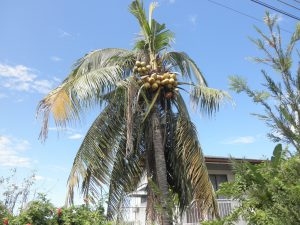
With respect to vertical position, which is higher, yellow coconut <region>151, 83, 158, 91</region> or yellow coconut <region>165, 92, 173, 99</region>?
yellow coconut <region>151, 83, 158, 91</region>

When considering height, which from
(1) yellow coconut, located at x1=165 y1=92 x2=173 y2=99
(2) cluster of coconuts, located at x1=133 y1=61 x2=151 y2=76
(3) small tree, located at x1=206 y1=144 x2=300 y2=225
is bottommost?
(3) small tree, located at x1=206 y1=144 x2=300 y2=225

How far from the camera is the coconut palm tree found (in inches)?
323

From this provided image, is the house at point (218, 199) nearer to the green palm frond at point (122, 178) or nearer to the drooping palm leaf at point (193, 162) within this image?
the green palm frond at point (122, 178)

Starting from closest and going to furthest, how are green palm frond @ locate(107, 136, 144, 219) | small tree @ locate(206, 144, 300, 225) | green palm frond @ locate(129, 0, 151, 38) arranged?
1. small tree @ locate(206, 144, 300, 225)
2. green palm frond @ locate(107, 136, 144, 219)
3. green palm frond @ locate(129, 0, 151, 38)

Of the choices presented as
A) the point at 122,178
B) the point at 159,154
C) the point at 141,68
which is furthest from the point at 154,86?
the point at 122,178

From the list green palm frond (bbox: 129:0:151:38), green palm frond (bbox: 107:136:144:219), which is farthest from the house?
green palm frond (bbox: 129:0:151:38)

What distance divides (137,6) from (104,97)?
303cm

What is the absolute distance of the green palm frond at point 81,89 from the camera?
293 inches

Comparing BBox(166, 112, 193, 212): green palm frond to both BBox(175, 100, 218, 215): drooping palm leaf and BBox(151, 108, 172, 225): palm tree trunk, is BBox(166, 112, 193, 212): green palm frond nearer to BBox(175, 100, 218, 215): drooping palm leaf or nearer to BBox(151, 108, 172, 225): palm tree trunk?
BBox(175, 100, 218, 215): drooping palm leaf

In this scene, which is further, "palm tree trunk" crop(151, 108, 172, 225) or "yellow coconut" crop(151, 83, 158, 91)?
"yellow coconut" crop(151, 83, 158, 91)

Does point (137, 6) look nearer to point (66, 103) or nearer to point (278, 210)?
point (66, 103)

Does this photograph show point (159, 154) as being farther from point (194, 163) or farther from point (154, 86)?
point (154, 86)

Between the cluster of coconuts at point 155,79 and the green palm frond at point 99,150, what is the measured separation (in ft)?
2.44

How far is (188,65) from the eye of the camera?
10.6 meters
